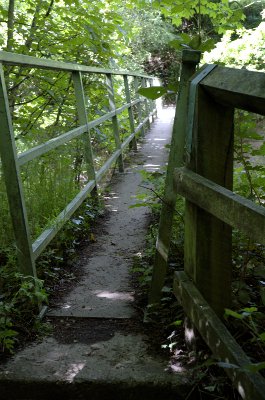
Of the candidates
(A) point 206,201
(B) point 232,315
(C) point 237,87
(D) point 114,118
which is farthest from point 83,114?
(B) point 232,315

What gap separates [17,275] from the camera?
8.42ft

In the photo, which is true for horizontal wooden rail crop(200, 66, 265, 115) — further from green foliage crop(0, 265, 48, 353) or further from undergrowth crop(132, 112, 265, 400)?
green foliage crop(0, 265, 48, 353)

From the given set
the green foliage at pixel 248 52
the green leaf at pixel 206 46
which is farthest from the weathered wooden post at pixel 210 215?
the green foliage at pixel 248 52

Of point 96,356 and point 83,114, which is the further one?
point 83,114

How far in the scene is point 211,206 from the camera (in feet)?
5.70

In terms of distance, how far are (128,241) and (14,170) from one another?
1773 millimetres

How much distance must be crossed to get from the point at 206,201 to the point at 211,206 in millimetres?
58

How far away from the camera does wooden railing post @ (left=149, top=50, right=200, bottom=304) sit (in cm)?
235

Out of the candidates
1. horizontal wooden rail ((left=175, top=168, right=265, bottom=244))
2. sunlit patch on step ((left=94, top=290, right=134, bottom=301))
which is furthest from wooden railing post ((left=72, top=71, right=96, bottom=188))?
horizontal wooden rail ((left=175, top=168, right=265, bottom=244))

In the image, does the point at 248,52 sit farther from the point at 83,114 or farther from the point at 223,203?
the point at 223,203

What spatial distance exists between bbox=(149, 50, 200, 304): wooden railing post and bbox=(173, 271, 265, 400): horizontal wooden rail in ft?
1.14

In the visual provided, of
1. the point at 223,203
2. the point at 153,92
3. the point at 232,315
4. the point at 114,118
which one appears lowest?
the point at 232,315

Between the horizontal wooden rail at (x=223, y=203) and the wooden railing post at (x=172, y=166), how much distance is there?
0.82ft

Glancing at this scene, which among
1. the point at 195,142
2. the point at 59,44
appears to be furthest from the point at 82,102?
the point at 195,142
